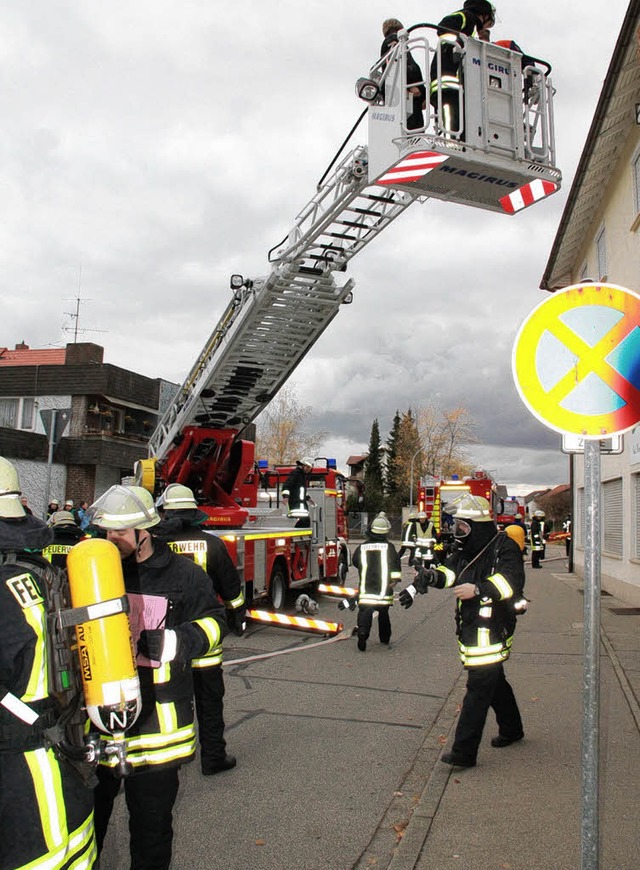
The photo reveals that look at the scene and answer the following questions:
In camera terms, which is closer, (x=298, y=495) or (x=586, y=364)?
(x=586, y=364)

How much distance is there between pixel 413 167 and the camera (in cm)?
668

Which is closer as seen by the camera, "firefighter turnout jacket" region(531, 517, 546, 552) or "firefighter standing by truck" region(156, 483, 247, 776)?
"firefighter standing by truck" region(156, 483, 247, 776)

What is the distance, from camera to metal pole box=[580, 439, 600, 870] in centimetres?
273

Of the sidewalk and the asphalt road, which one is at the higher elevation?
the sidewalk

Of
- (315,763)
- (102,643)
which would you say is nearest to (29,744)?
(102,643)

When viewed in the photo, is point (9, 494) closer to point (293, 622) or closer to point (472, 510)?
point (472, 510)

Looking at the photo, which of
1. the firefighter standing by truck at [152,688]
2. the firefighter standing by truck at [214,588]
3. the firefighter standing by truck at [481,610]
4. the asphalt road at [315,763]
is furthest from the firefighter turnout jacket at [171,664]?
the firefighter standing by truck at [481,610]

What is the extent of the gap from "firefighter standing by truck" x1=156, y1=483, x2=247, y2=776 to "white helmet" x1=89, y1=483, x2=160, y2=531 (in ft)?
7.02

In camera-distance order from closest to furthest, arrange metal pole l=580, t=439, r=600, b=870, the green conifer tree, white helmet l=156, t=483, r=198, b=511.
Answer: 1. metal pole l=580, t=439, r=600, b=870
2. white helmet l=156, t=483, r=198, b=511
3. the green conifer tree

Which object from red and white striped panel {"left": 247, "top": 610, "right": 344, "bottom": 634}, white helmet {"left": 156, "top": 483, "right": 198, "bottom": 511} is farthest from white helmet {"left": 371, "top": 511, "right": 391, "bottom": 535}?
white helmet {"left": 156, "top": 483, "right": 198, "bottom": 511}

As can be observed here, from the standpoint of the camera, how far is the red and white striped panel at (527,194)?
22.5ft

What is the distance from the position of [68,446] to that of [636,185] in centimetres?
2198

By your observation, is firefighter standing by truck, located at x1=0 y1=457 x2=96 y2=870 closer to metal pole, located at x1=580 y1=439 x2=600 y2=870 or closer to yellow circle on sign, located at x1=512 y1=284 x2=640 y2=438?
metal pole, located at x1=580 y1=439 x2=600 y2=870

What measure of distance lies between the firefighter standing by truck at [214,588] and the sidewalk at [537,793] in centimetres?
138
